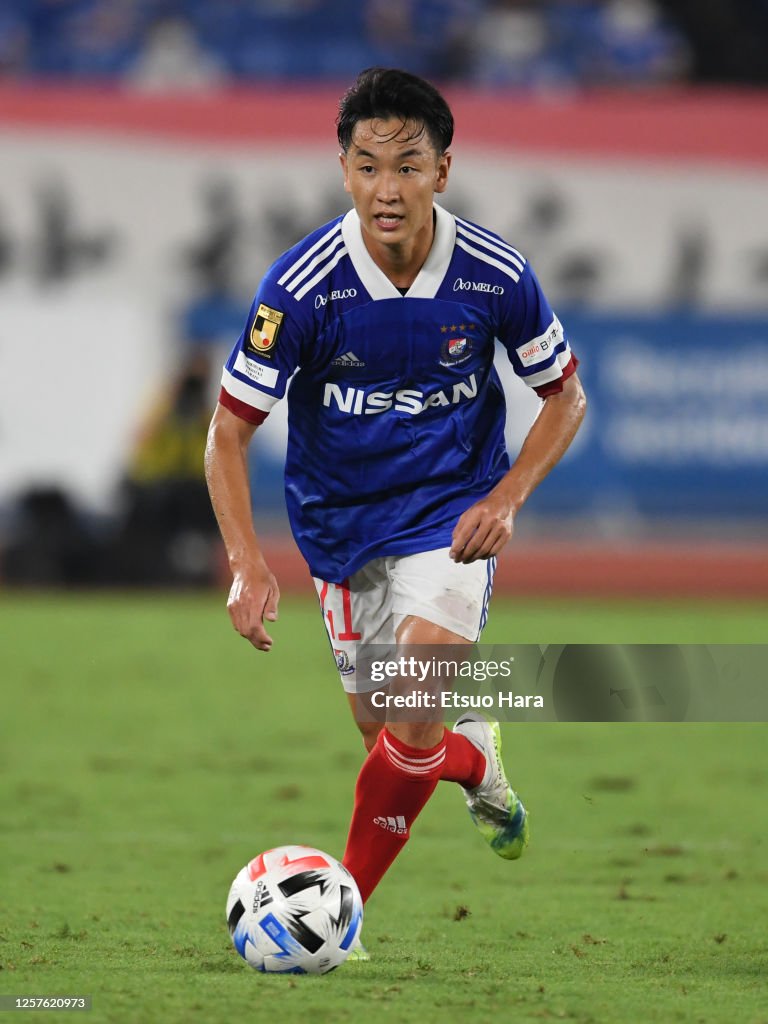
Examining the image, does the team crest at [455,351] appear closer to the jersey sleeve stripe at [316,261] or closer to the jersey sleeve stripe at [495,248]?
the jersey sleeve stripe at [495,248]

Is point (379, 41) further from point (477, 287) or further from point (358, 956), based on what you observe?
point (358, 956)

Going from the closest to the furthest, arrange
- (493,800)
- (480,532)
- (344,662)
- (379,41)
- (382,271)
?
(480,532), (382,271), (344,662), (493,800), (379,41)

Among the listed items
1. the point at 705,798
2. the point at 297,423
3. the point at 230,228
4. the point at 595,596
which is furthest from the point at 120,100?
the point at 297,423

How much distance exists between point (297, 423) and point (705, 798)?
3069 mm

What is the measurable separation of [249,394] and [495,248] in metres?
0.81

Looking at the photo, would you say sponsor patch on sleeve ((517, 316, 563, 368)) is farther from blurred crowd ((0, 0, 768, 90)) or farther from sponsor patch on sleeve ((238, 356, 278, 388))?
blurred crowd ((0, 0, 768, 90))

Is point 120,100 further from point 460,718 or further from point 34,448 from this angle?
point 460,718

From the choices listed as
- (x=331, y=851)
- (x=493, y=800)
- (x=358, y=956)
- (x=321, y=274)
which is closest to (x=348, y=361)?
(x=321, y=274)

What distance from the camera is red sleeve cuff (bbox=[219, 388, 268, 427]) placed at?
15.0 feet

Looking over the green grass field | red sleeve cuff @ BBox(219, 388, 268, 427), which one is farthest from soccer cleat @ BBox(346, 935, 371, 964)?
red sleeve cuff @ BBox(219, 388, 268, 427)

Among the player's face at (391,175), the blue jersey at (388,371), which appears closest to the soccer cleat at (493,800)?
the blue jersey at (388,371)

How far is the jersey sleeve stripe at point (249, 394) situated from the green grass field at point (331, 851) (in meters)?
1.42

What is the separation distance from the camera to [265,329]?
4.56 m

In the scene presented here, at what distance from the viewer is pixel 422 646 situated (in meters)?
4.57
